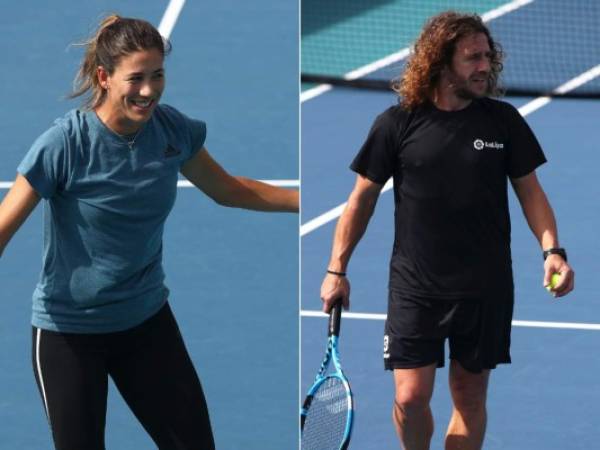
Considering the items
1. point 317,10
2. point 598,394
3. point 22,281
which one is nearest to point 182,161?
point 598,394

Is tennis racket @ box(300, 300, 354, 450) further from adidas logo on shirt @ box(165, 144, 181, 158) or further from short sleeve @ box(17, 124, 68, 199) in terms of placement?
short sleeve @ box(17, 124, 68, 199)

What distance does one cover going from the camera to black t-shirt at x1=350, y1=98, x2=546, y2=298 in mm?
4996

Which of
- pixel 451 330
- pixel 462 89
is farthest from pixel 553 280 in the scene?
pixel 462 89

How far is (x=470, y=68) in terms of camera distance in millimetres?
5016

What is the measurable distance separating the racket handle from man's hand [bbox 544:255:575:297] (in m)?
0.75

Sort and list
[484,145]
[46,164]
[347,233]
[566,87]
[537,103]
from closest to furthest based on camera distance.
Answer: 1. [46,164]
2. [484,145]
3. [347,233]
4. [537,103]
5. [566,87]

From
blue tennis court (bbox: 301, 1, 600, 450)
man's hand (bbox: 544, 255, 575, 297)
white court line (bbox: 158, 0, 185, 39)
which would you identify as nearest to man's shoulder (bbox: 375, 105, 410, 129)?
man's hand (bbox: 544, 255, 575, 297)

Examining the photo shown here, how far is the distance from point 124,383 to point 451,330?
50.9 inches

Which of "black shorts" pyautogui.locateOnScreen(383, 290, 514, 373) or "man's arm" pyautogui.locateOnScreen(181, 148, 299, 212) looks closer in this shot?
"man's arm" pyautogui.locateOnScreen(181, 148, 299, 212)

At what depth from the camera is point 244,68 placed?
10078 mm

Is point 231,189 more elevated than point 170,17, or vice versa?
point 170,17

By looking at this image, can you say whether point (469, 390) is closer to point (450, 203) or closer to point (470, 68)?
point (450, 203)

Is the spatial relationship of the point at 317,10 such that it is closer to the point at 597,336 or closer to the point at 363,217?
the point at 597,336

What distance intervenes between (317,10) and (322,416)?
8.45 m
